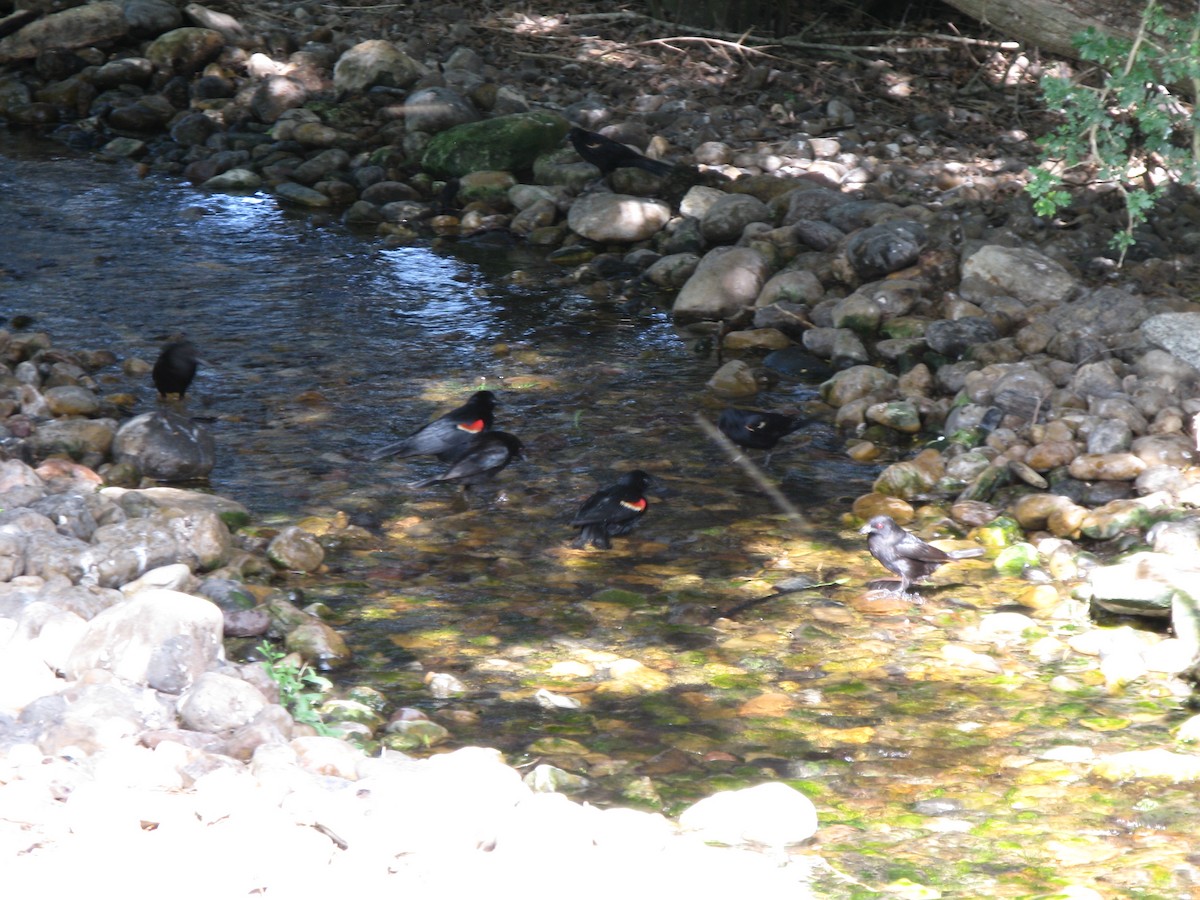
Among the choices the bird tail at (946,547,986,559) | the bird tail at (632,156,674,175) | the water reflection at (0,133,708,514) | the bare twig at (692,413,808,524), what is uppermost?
the bird tail at (632,156,674,175)

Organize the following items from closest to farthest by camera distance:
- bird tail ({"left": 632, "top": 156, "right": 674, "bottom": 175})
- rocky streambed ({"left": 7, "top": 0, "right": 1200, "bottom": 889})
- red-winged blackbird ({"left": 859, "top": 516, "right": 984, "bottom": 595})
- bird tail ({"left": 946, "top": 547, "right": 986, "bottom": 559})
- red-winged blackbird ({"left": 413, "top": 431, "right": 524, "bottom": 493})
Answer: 1. rocky streambed ({"left": 7, "top": 0, "right": 1200, "bottom": 889})
2. red-winged blackbird ({"left": 859, "top": 516, "right": 984, "bottom": 595})
3. bird tail ({"left": 946, "top": 547, "right": 986, "bottom": 559})
4. red-winged blackbird ({"left": 413, "top": 431, "right": 524, "bottom": 493})
5. bird tail ({"left": 632, "top": 156, "right": 674, "bottom": 175})

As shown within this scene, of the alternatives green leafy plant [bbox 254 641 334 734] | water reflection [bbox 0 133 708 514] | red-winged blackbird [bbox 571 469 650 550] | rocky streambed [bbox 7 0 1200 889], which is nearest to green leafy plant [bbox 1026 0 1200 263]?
rocky streambed [bbox 7 0 1200 889]

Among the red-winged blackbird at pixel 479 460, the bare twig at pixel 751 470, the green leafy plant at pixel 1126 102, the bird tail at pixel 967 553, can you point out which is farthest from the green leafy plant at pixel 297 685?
the green leafy plant at pixel 1126 102

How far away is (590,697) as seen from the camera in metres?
4.79

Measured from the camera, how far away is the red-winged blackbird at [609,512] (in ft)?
19.6

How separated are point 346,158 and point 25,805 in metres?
8.75

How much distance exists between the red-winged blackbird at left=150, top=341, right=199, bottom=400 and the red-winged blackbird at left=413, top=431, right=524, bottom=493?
5.06 feet

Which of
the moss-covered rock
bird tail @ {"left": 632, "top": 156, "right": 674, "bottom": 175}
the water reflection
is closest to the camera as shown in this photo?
the water reflection

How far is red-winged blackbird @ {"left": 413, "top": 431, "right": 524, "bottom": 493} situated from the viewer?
21.1ft

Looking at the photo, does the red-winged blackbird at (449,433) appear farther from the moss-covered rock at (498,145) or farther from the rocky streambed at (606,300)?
the moss-covered rock at (498,145)

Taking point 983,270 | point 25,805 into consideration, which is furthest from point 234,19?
point 25,805

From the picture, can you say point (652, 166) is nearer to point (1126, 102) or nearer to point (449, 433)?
point (449, 433)

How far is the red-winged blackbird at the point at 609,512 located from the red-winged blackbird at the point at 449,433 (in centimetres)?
85

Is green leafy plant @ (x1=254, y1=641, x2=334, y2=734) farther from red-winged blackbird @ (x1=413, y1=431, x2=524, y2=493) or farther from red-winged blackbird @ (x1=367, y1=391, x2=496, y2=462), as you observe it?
red-winged blackbird @ (x1=367, y1=391, x2=496, y2=462)
